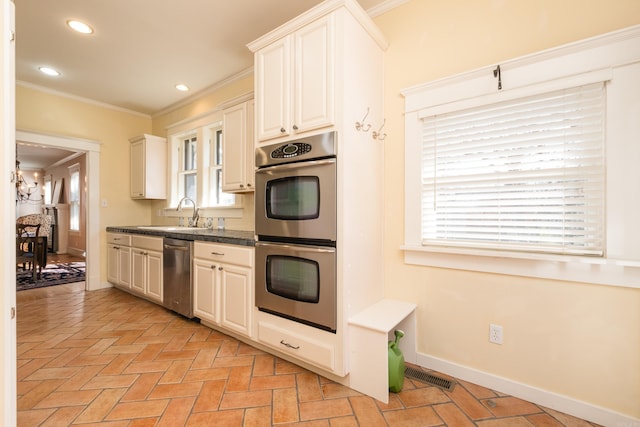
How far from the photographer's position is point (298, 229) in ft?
6.57

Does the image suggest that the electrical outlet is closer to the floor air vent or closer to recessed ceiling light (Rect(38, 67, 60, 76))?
the floor air vent

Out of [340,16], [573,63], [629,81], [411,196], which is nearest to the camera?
[629,81]

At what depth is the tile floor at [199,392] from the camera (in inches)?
63.2

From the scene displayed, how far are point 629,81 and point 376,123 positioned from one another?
136 centimetres

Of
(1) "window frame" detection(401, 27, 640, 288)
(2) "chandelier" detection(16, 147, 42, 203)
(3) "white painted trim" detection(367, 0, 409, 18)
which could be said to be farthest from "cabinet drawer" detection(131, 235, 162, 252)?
(2) "chandelier" detection(16, 147, 42, 203)

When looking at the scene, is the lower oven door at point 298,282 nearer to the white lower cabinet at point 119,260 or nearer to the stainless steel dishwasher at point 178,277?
the stainless steel dishwasher at point 178,277

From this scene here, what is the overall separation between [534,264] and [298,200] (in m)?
1.51

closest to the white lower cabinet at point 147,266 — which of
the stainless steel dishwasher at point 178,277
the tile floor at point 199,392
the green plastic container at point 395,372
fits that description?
the stainless steel dishwasher at point 178,277

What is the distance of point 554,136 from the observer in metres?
1.68

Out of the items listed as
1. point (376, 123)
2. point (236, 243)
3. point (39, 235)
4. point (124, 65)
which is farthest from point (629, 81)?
point (39, 235)

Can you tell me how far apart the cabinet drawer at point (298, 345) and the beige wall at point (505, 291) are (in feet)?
2.32

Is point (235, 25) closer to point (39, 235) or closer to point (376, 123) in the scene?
point (376, 123)

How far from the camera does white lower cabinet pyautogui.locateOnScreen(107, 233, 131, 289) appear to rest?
12.7ft
